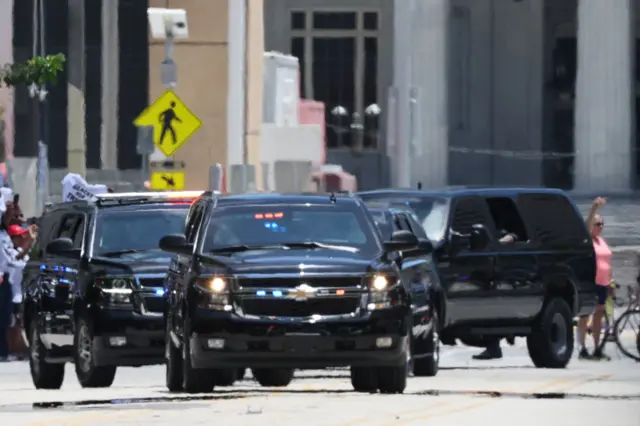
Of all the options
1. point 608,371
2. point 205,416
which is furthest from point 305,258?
point 608,371

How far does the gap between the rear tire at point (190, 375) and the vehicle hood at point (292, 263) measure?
56cm

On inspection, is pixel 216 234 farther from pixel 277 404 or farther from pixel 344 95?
pixel 344 95

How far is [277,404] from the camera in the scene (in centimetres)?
1858

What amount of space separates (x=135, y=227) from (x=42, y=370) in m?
1.60

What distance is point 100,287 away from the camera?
22.3 m

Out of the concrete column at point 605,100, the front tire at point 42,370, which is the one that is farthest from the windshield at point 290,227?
the concrete column at point 605,100

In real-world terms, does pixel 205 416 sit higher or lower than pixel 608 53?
lower

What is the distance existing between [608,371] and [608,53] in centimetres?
3532

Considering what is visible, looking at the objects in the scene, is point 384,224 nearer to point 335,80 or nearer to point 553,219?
point 553,219

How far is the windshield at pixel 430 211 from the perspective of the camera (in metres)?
26.0

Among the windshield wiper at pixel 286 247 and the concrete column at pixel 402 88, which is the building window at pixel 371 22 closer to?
the concrete column at pixel 402 88

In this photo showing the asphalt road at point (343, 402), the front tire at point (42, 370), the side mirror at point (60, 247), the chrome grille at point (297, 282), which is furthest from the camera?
the front tire at point (42, 370)

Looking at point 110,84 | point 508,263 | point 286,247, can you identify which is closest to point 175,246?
point 286,247

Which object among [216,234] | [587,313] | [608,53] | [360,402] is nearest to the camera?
[360,402]
